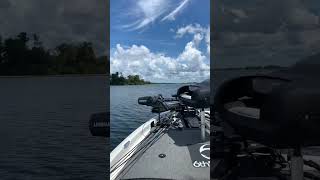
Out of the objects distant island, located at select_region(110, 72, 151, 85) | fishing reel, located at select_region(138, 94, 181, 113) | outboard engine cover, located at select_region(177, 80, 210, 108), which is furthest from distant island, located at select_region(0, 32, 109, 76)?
outboard engine cover, located at select_region(177, 80, 210, 108)

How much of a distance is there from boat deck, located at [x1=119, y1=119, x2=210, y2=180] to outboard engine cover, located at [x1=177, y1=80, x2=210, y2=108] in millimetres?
92

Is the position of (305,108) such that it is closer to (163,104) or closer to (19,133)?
(163,104)

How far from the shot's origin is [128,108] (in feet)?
2.97

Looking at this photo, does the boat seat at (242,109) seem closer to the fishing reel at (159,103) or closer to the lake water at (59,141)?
the fishing reel at (159,103)

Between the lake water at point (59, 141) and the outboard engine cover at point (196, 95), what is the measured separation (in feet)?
0.80

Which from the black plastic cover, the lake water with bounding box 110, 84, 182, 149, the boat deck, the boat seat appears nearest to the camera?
the black plastic cover

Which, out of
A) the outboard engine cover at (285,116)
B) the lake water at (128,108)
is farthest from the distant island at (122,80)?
the outboard engine cover at (285,116)

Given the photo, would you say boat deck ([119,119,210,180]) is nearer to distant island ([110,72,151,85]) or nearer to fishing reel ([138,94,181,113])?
fishing reel ([138,94,181,113])

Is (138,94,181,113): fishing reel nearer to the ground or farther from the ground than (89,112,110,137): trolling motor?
farther from the ground

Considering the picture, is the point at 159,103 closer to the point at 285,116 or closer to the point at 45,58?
the point at 285,116

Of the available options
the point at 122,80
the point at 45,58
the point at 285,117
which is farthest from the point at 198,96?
the point at 45,58

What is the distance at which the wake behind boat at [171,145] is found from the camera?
3.12 feet

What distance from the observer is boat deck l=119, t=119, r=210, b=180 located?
963 mm

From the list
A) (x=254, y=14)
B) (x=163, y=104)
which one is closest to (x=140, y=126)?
(x=163, y=104)
